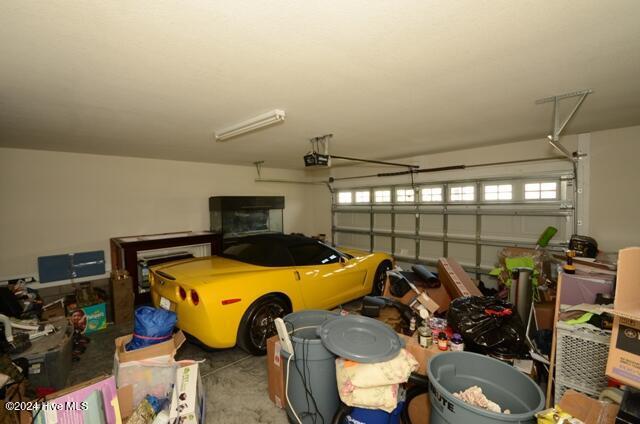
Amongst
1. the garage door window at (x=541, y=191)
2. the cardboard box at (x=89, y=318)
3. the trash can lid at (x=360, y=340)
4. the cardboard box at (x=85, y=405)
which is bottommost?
the cardboard box at (x=89, y=318)

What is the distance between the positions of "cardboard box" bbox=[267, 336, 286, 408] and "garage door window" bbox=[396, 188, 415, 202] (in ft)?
14.7

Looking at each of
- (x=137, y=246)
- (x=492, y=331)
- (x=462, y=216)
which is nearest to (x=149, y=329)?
(x=137, y=246)

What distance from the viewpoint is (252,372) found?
2.72m

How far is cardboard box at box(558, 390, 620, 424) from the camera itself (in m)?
1.32

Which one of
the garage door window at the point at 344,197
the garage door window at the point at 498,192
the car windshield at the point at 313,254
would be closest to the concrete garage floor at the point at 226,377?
the car windshield at the point at 313,254

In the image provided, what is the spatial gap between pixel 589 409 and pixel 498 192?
406cm

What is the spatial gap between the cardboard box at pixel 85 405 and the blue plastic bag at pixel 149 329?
1.19 ft

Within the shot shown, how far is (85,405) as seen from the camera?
1.67 meters

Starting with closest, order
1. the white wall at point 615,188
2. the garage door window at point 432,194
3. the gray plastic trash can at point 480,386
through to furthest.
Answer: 1. the gray plastic trash can at point 480,386
2. the white wall at point 615,188
3. the garage door window at point 432,194

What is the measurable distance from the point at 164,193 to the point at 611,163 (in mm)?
7333

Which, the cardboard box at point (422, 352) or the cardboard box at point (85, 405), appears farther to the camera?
the cardboard box at point (422, 352)

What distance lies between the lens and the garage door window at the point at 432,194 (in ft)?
18.0

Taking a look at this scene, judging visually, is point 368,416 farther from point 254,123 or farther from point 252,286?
point 254,123

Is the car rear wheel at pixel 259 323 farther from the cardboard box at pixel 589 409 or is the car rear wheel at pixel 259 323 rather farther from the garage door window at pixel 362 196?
the garage door window at pixel 362 196
